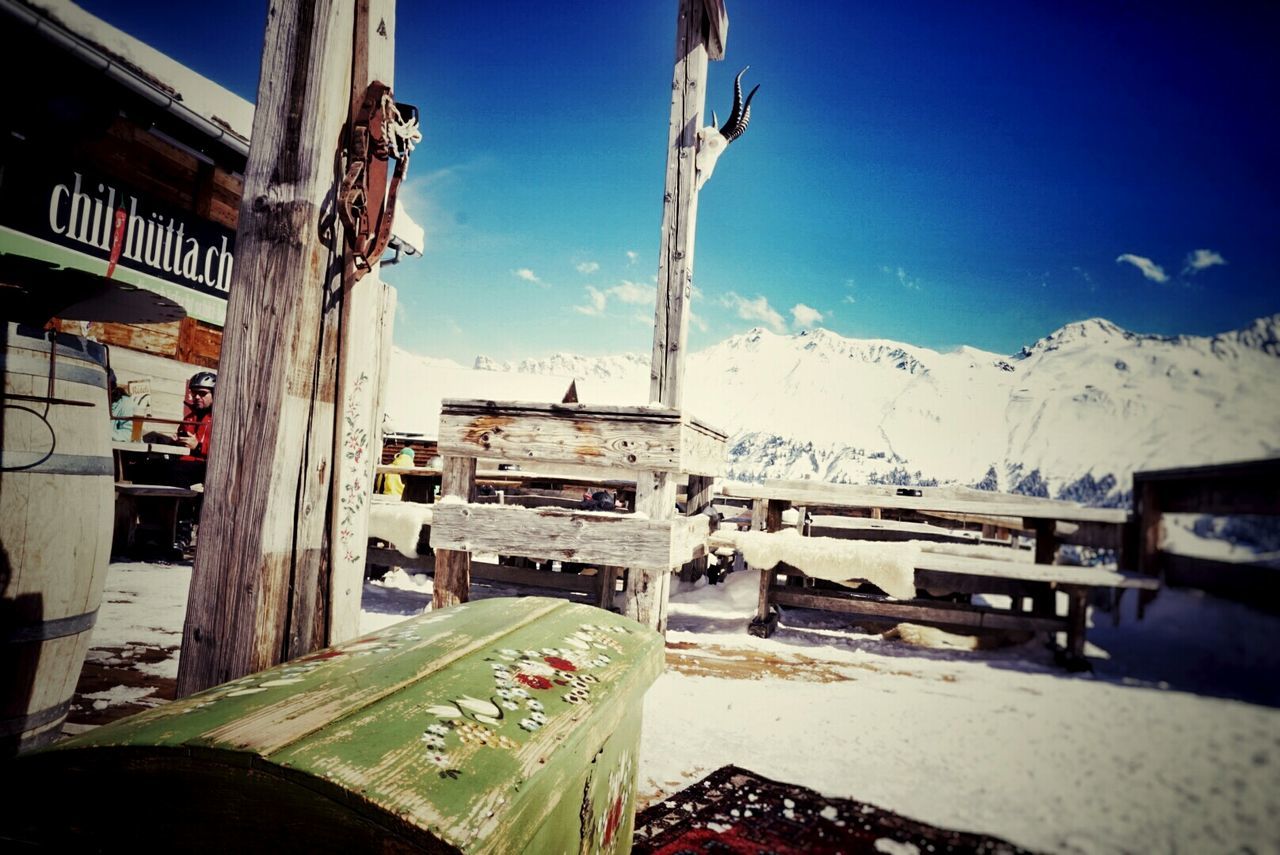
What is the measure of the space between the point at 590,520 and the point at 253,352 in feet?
7.99

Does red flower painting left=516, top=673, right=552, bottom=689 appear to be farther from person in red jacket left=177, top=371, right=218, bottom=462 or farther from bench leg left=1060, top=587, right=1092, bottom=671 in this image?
person in red jacket left=177, top=371, right=218, bottom=462

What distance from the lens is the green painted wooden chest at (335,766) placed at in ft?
2.15

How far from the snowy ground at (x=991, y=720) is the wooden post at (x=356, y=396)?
1.66 metres

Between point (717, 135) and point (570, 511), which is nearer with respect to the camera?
point (570, 511)

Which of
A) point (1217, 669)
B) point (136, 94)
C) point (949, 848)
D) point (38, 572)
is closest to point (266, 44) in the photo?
point (38, 572)

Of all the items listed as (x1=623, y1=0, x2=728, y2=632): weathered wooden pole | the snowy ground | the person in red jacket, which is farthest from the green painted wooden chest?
the person in red jacket

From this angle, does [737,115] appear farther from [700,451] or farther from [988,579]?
[988,579]

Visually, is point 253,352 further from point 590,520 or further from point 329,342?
point 590,520

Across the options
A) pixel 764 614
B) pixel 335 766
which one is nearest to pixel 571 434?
pixel 764 614

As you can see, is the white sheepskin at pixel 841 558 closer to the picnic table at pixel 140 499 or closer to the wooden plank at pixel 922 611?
the wooden plank at pixel 922 611

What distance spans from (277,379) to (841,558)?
170 inches

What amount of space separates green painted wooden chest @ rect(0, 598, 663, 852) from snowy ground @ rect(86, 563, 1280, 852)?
5.77ft

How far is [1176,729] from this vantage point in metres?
3.34

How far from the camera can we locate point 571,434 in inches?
142
